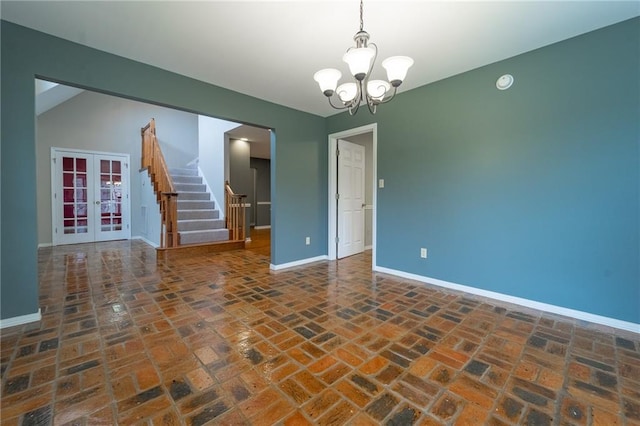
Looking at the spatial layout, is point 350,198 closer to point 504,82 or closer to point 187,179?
point 504,82

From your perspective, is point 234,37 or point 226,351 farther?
point 234,37

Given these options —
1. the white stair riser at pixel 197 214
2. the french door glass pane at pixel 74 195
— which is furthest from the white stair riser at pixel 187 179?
the french door glass pane at pixel 74 195

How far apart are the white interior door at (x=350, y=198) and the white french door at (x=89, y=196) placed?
5.59 metres

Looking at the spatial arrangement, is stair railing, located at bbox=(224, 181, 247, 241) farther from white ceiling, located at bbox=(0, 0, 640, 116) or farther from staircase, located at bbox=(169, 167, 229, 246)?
white ceiling, located at bbox=(0, 0, 640, 116)

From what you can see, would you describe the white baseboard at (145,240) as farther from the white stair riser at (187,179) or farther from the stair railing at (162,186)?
the white stair riser at (187,179)

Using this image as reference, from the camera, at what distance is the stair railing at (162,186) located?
4.94 m

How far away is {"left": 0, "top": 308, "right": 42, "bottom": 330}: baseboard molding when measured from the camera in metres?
2.16

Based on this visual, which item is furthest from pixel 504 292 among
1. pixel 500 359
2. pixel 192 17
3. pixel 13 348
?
pixel 13 348

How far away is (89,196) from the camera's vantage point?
6.24 meters

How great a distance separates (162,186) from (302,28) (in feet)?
15.0

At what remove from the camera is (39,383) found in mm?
1537

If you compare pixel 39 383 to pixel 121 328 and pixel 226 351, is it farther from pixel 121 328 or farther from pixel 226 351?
pixel 226 351

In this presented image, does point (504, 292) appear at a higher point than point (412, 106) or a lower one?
lower

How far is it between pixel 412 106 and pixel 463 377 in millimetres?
3014
